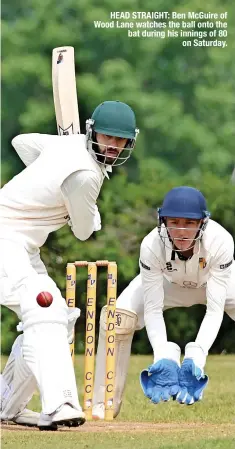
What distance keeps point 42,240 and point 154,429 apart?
1017 mm

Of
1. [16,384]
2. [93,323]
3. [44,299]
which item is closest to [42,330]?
[44,299]

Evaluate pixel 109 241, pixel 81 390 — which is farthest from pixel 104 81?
pixel 81 390

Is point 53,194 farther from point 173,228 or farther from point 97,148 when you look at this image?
point 173,228

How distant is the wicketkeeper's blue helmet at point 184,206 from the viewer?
5305mm

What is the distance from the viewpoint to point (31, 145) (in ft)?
17.1

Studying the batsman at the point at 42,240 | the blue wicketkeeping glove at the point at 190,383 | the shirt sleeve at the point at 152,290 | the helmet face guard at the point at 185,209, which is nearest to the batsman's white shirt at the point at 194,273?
the shirt sleeve at the point at 152,290

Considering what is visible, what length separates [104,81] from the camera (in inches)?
537

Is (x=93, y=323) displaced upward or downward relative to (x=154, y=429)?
upward

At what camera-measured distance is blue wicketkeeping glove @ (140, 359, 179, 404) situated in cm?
512

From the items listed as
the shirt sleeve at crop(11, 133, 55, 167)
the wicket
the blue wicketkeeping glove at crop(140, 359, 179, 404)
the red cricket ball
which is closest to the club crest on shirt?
the wicket

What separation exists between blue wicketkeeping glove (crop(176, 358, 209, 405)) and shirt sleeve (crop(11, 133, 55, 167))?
3.76 feet

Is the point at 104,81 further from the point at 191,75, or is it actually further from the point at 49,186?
the point at 49,186

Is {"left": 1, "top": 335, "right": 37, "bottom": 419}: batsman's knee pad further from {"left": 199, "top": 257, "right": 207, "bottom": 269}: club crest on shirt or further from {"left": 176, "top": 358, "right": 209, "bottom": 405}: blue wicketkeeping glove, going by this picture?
{"left": 199, "top": 257, "right": 207, "bottom": 269}: club crest on shirt

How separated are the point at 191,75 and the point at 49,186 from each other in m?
9.79
